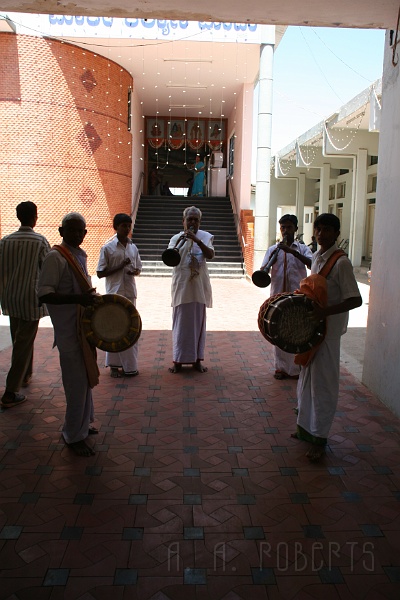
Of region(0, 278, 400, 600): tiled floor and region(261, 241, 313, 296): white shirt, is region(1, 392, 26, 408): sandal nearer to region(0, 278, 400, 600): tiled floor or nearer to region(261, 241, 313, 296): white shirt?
region(0, 278, 400, 600): tiled floor

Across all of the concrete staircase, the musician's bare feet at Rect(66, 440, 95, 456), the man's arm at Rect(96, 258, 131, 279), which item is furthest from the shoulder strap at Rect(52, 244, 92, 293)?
the concrete staircase

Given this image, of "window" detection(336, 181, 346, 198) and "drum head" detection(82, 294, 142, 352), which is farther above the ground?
"window" detection(336, 181, 346, 198)

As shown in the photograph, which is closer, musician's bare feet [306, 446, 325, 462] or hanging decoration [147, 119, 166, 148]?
musician's bare feet [306, 446, 325, 462]

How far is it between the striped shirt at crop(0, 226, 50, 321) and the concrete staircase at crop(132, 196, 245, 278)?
1038 centimetres

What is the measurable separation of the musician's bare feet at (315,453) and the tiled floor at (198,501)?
56mm

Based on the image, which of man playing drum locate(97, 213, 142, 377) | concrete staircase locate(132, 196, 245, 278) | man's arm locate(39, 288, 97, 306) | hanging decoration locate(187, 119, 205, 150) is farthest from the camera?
hanging decoration locate(187, 119, 205, 150)

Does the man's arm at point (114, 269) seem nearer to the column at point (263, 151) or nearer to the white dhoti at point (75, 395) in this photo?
the white dhoti at point (75, 395)

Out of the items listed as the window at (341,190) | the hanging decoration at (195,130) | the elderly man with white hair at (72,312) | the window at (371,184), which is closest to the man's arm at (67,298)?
the elderly man with white hair at (72,312)

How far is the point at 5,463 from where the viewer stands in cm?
346

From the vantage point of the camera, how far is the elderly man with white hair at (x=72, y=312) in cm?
339

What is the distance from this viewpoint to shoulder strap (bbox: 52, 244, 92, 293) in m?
3.44

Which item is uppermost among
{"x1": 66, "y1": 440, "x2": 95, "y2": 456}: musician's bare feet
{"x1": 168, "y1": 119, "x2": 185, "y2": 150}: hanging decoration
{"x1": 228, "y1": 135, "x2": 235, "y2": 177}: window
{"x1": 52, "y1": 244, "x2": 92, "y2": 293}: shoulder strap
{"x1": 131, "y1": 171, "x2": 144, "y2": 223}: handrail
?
{"x1": 168, "y1": 119, "x2": 185, "y2": 150}: hanging decoration

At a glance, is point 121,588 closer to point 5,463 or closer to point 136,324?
point 5,463

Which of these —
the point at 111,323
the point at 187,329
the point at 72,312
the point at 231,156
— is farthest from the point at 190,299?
the point at 231,156
